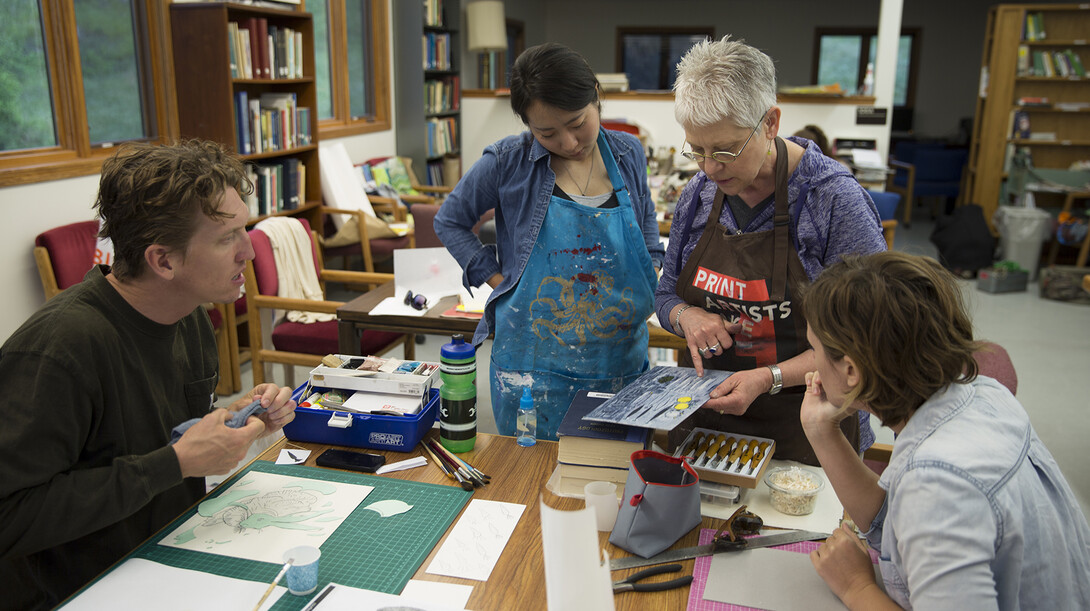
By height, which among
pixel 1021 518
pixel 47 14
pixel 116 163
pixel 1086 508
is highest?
pixel 47 14

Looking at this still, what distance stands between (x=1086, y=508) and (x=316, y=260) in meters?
3.77

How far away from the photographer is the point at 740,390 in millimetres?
1655

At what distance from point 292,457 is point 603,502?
2.44 feet

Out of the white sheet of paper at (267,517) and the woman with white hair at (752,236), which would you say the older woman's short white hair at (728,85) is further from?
the white sheet of paper at (267,517)

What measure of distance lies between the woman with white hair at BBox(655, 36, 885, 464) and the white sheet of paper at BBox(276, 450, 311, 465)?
90 cm

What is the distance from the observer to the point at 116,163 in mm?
1430

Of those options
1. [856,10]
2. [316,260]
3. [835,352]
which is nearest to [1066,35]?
[856,10]

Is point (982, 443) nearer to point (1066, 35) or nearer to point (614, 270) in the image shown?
point (614, 270)

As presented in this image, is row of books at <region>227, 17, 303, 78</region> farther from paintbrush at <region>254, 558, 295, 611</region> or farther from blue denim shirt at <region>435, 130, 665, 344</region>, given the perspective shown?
paintbrush at <region>254, 558, 295, 611</region>

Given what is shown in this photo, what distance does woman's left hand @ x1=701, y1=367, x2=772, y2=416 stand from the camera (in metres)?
1.65

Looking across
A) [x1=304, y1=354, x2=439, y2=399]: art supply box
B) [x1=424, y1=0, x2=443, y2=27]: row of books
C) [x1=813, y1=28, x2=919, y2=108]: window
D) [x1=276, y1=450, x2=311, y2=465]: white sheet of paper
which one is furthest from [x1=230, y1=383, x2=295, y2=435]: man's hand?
[x1=813, y1=28, x2=919, y2=108]: window

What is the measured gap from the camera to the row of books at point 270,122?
484cm

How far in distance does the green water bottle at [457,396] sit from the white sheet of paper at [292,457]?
0.31 m

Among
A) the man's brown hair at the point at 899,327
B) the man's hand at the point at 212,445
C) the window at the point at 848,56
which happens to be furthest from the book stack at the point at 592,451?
the window at the point at 848,56
